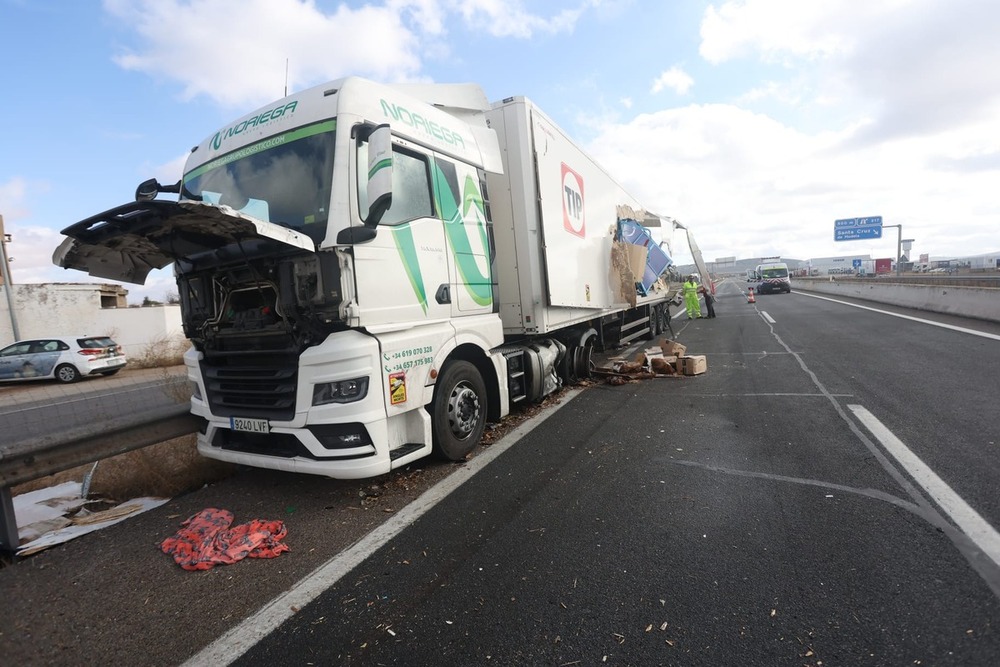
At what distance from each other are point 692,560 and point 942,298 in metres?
17.6

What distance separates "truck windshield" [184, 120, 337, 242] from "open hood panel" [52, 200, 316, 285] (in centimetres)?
26

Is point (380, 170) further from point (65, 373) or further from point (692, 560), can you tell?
point (65, 373)

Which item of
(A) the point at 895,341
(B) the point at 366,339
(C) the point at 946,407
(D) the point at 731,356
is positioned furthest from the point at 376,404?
(A) the point at 895,341

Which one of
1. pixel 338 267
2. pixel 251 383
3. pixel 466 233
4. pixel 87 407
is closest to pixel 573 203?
pixel 466 233

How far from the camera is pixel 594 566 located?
9.19 ft

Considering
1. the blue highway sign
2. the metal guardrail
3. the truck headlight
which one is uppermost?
the blue highway sign

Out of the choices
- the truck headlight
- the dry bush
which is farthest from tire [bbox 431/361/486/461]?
the dry bush

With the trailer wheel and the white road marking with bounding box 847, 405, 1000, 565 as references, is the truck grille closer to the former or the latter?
the white road marking with bounding box 847, 405, 1000, 565

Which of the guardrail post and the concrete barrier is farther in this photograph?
the concrete barrier

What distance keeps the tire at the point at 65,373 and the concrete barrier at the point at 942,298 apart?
84.0ft

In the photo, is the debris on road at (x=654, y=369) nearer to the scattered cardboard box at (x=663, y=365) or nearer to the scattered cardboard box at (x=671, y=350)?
the scattered cardboard box at (x=663, y=365)

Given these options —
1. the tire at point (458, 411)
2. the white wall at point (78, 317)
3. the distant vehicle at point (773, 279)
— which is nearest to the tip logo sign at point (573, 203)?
the tire at point (458, 411)

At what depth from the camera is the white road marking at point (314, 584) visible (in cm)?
231

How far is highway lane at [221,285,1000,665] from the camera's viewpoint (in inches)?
86.6
